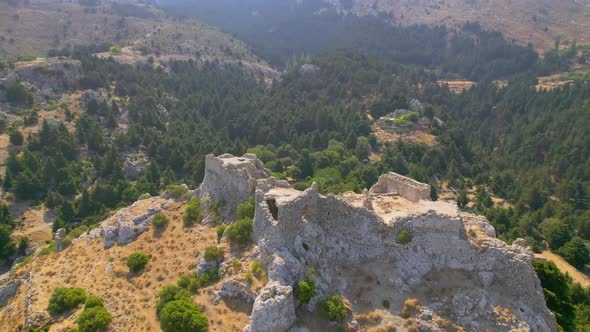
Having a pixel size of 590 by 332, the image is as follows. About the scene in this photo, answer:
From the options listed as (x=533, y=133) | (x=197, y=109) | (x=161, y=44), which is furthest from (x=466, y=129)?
(x=161, y=44)

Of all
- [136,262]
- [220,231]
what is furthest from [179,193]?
[220,231]

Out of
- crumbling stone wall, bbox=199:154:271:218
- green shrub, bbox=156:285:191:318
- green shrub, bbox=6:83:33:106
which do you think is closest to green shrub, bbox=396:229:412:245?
crumbling stone wall, bbox=199:154:271:218

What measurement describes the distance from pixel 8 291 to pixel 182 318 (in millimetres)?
26089

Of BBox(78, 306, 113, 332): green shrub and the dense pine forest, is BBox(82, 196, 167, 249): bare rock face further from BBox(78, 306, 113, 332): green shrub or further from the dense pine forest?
the dense pine forest

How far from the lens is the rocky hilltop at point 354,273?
25.8 m

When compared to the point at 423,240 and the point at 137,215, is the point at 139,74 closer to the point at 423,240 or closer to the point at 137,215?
the point at 137,215

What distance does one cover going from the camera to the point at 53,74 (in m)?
103

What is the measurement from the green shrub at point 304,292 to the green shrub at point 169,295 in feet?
24.3

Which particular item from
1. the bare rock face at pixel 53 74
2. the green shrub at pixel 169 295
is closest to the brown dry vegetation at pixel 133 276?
the green shrub at pixel 169 295

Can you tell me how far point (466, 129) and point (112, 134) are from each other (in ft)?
302

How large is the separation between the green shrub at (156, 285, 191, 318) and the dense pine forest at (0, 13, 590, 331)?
27483 millimetres

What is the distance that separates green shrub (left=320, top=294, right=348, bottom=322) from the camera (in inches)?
992

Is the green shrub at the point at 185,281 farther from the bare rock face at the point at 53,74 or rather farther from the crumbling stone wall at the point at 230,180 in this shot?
the bare rock face at the point at 53,74

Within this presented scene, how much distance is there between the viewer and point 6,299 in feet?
133
